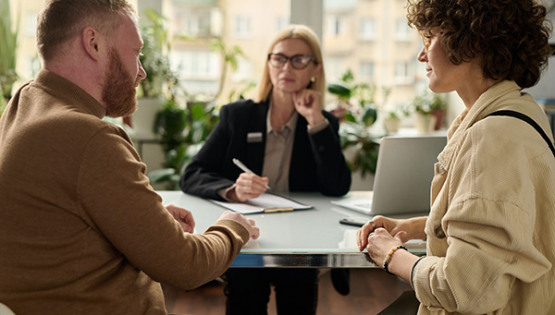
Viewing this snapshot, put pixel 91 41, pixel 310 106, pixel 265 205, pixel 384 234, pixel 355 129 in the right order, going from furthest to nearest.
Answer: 1. pixel 355 129
2. pixel 310 106
3. pixel 265 205
4. pixel 384 234
5. pixel 91 41

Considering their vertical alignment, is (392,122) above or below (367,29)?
below

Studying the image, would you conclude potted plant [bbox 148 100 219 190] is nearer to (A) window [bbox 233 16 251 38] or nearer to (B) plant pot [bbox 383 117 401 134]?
(A) window [bbox 233 16 251 38]

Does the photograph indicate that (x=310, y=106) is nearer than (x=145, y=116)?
Yes

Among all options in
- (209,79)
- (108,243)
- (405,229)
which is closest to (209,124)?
(209,79)

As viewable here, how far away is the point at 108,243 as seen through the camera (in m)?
1.11

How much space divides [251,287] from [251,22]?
90.1 inches

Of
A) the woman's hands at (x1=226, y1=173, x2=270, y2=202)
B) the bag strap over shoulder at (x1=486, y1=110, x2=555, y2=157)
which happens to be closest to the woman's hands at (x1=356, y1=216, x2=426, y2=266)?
the bag strap over shoulder at (x1=486, y1=110, x2=555, y2=157)

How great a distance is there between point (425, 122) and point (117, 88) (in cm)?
294

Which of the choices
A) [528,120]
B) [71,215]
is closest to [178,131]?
[71,215]

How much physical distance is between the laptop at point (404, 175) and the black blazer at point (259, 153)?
41 centimetres

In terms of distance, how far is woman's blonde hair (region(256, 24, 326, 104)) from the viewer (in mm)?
2486

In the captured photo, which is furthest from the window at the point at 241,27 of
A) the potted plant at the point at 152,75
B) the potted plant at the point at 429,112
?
the potted plant at the point at 429,112

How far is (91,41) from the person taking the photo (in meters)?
1.15

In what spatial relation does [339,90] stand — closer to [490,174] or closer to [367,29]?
[367,29]
